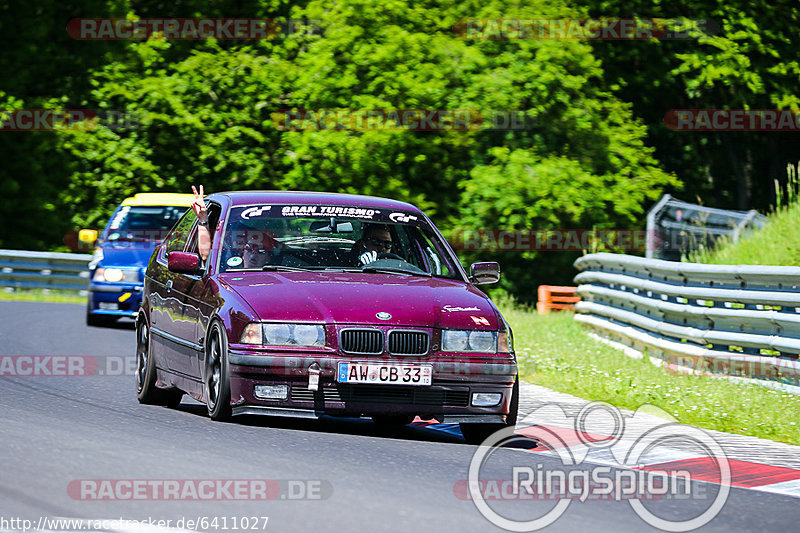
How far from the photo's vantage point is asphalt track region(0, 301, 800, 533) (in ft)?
21.3

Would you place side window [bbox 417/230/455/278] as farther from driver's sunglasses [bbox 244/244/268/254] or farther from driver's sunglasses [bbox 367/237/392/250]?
driver's sunglasses [bbox 244/244/268/254]

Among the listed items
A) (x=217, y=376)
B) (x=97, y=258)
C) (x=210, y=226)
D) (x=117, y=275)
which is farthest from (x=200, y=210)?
(x=97, y=258)

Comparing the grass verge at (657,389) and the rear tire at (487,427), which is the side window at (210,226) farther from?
the grass verge at (657,389)

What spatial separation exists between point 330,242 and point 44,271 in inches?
798

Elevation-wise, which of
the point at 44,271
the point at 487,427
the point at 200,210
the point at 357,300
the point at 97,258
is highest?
the point at 200,210

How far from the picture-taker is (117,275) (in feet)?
63.9

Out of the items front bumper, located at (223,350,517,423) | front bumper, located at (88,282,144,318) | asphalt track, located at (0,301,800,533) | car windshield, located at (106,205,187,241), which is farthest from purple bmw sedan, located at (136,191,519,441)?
car windshield, located at (106,205,187,241)

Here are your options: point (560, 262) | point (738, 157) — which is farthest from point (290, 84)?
point (738, 157)

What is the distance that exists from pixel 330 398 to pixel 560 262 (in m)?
23.9

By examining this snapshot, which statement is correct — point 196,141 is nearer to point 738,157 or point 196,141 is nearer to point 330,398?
point 738,157

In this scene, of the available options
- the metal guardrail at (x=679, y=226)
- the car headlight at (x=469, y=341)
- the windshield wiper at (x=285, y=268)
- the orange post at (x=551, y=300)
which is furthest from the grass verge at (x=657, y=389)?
the orange post at (x=551, y=300)

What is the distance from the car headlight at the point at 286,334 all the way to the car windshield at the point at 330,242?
106 centimetres

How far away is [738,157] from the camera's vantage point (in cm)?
3800

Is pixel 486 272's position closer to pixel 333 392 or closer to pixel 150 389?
pixel 333 392
